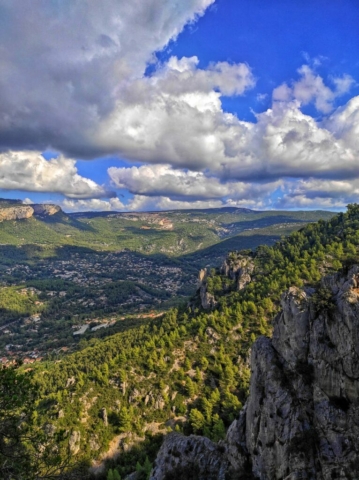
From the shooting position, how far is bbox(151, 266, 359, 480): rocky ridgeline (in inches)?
981

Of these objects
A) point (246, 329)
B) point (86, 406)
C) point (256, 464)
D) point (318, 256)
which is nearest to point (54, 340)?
point (86, 406)

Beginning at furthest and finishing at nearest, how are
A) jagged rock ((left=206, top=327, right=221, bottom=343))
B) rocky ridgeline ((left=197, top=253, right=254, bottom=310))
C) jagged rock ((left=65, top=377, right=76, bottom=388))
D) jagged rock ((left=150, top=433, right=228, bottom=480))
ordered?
rocky ridgeline ((left=197, top=253, right=254, bottom=310)), jagged rock ((left=206, top=327, right=221, bottom=343)), jagged rock ((left=65, top=377, right=76, bottom=388)), jagged rock ((left=150, top=433, right=228, bottom=480))

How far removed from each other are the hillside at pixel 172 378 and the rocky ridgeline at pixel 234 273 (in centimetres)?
490

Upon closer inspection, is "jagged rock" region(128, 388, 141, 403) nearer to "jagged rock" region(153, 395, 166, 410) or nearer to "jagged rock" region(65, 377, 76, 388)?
"jagged rock" region(153, 395, 166, 410)

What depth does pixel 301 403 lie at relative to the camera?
1107 inches

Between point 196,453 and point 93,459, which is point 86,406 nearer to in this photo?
point 93,459

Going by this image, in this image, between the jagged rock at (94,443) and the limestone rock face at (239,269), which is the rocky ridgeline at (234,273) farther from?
the jagged rock at (94,443)

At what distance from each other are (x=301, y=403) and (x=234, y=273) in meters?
103

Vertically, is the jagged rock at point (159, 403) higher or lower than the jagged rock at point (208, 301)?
lower

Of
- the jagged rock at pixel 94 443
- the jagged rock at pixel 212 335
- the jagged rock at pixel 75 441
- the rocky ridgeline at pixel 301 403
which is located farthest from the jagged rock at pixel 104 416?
the rocky ridgeline at pixel 301 403

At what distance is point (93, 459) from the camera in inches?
2478

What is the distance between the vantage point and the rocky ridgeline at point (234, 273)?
118m

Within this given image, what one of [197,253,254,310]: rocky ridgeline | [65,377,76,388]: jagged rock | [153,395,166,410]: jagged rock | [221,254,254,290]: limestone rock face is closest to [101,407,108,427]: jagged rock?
[153,395,166,410]: jagged rock

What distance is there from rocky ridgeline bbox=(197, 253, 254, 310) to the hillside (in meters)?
4.90
